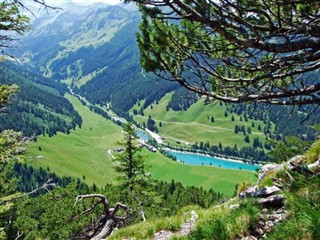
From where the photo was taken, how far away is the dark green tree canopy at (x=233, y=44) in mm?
8617

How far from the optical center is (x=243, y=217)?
26.1 ft

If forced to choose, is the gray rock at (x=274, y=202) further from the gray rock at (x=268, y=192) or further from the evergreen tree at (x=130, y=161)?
the evergreen tree at (x=130, y=161)

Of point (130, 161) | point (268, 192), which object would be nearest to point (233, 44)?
point (268, 192)

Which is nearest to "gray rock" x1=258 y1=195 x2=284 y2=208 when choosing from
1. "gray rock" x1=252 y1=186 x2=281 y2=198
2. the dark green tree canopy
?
"gray rock" x1=252 y1=186 x2=281 y2=198

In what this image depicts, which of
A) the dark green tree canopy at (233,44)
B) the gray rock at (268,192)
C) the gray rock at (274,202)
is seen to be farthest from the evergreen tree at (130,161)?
the gray rock at (274,202)

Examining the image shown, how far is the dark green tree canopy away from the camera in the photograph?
8617mm

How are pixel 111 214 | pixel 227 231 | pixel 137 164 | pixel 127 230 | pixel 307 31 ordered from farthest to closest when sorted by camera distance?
pixel 137 164, pixel 111 214, pixel 127 230, pixel 307 31, pixel 227 231

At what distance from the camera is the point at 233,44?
921 centimetres

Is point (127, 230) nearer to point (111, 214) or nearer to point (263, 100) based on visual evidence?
point (111, 214)

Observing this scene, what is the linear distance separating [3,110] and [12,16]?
152 inches

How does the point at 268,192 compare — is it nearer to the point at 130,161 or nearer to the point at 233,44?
the point at 233,44

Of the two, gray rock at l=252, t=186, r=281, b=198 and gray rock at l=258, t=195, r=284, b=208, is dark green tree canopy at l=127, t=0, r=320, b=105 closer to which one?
gray rock at l=252, t=186, r=281, b=198

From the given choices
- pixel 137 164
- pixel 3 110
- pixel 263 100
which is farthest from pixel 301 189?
pixel 137 164

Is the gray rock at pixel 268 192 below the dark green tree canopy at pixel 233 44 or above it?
below
